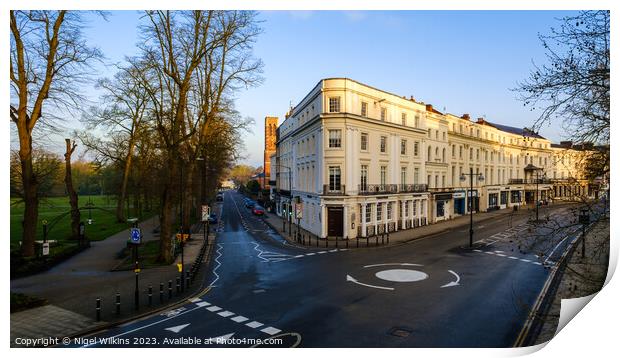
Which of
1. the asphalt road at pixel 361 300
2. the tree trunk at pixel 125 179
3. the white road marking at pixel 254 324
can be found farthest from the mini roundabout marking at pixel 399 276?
the tree trunk at pixel 125 179

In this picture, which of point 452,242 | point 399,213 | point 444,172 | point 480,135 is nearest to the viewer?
point 452,242

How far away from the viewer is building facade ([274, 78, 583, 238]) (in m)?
31.9

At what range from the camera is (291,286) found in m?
17.2

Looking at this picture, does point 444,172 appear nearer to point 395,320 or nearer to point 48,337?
point 395,320

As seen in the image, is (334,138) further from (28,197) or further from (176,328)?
(176,328)

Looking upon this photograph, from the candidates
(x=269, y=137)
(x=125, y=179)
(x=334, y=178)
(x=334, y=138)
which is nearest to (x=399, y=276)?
(x=334, y=178)

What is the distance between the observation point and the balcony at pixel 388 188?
33250 millimetres

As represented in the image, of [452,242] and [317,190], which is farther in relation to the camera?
[317,190]

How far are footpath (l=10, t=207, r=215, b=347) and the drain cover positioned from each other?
28.6ft

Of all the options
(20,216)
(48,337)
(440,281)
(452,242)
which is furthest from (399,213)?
(20,216)

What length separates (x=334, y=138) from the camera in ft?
106

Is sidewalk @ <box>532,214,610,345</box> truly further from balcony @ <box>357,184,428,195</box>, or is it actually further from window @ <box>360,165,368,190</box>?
window @ <box>360,165,368,190</box>
